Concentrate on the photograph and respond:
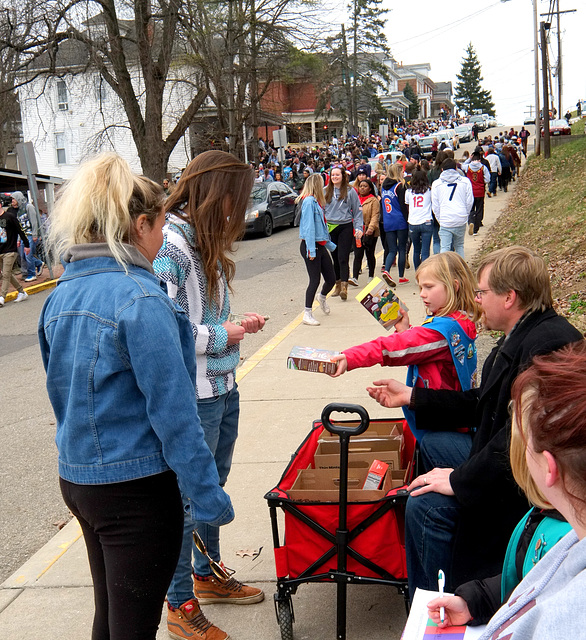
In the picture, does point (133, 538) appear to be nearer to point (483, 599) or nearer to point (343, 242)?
point (483, 599)

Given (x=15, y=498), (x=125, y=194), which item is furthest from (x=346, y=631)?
(x=15, y=498)

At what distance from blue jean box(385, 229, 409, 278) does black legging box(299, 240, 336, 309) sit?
7.77 feet

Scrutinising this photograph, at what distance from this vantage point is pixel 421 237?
11.6 metres

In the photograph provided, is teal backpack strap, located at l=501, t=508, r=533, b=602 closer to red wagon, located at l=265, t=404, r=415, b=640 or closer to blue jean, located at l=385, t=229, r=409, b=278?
red wagon, located at l=265, t=404, r=415, b=640

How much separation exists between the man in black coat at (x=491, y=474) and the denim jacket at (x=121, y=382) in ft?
3.04

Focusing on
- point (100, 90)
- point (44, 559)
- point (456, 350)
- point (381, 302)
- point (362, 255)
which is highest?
point (100, 90)

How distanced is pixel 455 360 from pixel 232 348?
41.8 inches

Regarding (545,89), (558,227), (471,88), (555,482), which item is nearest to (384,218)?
(558,227)

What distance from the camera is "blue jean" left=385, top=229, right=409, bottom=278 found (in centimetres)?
1153

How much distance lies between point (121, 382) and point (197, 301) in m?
0.96

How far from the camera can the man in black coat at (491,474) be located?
2547 millimetres

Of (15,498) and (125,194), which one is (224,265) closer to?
(125,194)

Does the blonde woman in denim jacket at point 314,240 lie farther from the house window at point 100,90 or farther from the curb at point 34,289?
the house window at point 100,90

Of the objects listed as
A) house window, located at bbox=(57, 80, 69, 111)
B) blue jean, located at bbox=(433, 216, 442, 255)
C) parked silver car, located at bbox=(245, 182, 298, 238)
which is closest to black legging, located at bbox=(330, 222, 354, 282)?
blue jean, located at bbox=(433, 216, 442, 255)
